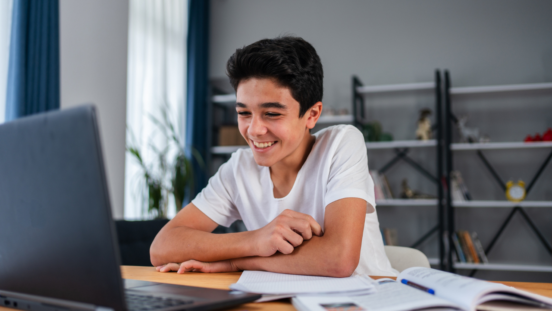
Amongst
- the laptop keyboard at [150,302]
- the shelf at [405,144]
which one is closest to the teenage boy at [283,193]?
the laptop keyboard at [150,302]

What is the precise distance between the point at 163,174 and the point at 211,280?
2.48 meters

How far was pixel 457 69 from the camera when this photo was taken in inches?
148

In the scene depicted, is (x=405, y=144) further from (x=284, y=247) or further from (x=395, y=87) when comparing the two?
(x=284, y=247)

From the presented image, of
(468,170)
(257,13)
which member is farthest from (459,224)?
(257,13)

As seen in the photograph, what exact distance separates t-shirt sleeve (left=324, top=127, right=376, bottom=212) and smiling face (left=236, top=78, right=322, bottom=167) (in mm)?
138

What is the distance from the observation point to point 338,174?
1.15 metres

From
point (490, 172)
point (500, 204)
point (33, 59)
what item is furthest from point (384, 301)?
point (490, 172)

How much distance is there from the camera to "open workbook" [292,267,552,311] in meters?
0.60

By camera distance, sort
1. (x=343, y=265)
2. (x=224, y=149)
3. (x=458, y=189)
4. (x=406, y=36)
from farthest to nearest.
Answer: (x=224, y=149) → (x=406, y=36) → (x=458, y=189) → (x=343, y=265)

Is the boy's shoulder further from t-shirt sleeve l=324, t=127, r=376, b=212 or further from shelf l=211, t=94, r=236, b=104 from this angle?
shelf l=211, t=94, r=236, b=104

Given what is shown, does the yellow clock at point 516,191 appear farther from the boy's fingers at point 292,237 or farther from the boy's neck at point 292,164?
the boy's fingers at point 292,237

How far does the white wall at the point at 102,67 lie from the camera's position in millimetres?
2600

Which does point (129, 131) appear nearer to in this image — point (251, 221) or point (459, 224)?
point (251, 221)

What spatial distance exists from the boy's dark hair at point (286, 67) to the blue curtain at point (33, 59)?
154 cm
